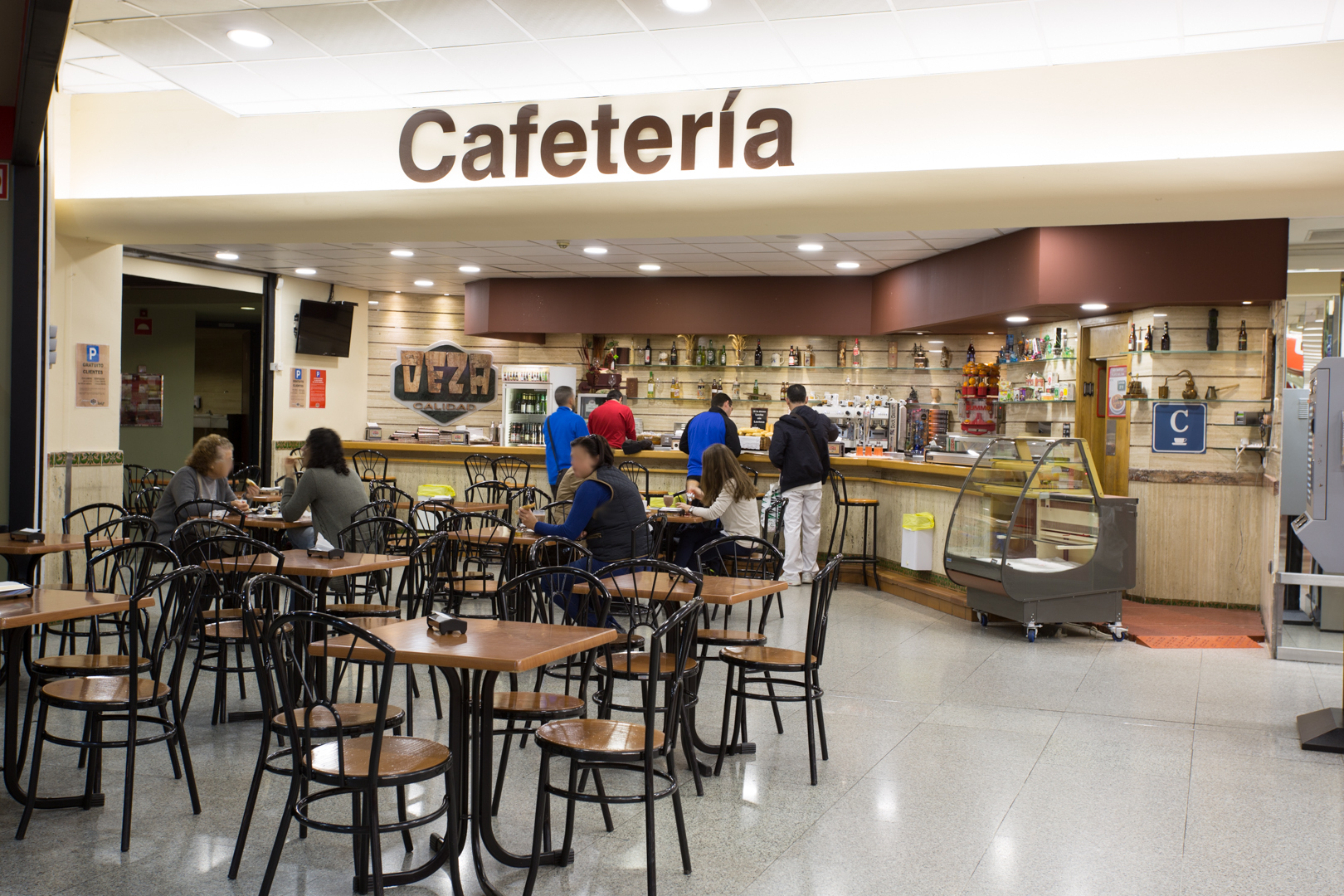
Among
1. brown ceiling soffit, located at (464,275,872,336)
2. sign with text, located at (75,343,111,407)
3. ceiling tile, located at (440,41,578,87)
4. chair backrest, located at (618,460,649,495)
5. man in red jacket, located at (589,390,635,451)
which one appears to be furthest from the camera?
brown ceiling soffit, located at (464,275,872,336)

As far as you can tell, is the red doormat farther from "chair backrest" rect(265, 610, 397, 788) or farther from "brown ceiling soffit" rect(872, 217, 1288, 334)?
"chair backrest" rect(265, 610, 397, 788)

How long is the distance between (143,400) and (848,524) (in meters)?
8.90

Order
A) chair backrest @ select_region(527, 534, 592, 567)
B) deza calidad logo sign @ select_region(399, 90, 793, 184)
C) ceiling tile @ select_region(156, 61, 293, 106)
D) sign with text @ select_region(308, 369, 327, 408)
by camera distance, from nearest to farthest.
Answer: chair backrest @ select_region(527, 534, 592, 567)
deza calidad logo sign @ select_region(399, 90, 793, 184)
ceiling tile @ select_region(156, 61, 293, 106)
sign with text @ select_region(308, 369, 327, 408)

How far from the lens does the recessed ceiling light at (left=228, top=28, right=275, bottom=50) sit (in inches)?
228

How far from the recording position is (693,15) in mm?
5305

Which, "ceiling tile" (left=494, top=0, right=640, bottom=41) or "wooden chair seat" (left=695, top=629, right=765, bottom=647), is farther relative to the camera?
"ceiling tile" (left=494, top=0, right=640, bottom=41)

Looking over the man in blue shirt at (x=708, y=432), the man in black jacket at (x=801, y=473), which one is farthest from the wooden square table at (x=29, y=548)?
the man in black jacket at (x=801, y=473)

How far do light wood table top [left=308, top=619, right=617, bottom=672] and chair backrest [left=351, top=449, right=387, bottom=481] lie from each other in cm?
809

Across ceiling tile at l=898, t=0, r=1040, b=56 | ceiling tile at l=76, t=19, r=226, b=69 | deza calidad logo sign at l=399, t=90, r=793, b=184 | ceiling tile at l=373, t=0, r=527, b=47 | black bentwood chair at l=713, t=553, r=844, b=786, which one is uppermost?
ceiling tile at l=76, t=19, r=226, b=69

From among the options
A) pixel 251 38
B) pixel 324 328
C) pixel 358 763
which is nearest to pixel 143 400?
pixel 324 328

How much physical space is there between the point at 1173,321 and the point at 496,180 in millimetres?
5138

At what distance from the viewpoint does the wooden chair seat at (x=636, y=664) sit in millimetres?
3785

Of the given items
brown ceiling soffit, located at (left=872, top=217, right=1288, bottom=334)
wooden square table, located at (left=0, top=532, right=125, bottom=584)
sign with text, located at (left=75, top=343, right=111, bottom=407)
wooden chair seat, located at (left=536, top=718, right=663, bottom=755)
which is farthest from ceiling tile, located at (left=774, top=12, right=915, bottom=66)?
sign with text, located at (left=75, top=343, right=111, bottom=407)

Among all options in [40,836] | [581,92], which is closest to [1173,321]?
[581,92]
